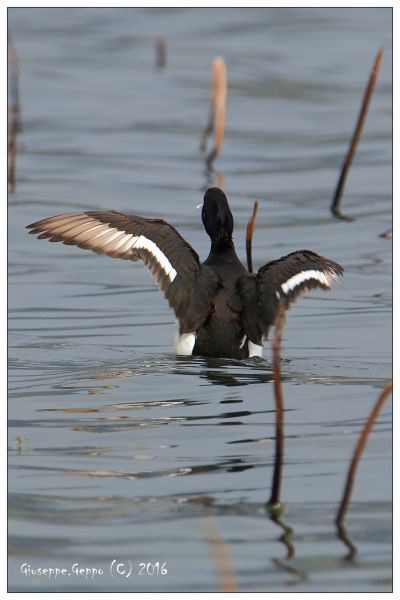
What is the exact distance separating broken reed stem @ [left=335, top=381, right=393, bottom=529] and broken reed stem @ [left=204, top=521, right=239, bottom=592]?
53cm

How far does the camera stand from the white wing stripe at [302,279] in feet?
27.1

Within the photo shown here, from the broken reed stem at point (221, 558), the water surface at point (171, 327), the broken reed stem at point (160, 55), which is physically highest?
the broken reed stem at point (160, 55)

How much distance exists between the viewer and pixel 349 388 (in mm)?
7961

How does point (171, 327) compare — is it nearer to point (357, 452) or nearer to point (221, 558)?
point (357, 452)

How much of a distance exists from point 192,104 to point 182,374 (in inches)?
459

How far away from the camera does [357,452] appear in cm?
525

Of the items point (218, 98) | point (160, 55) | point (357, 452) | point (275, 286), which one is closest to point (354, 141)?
point (218, 98)

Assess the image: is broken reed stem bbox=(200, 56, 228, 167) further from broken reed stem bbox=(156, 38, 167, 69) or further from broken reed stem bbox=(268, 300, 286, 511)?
broken reed stem bbox=(268, 300, 286, 511)

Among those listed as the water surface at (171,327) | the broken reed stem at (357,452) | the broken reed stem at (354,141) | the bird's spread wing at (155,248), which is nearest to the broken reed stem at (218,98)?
the water surface at (171,327)

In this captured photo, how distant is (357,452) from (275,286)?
308 cm

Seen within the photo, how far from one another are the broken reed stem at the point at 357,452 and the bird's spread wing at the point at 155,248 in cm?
304

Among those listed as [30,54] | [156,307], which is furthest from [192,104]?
[156,307]

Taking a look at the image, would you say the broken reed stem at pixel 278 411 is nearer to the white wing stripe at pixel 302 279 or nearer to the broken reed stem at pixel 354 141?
the white wing stripe at pixel 302 279
